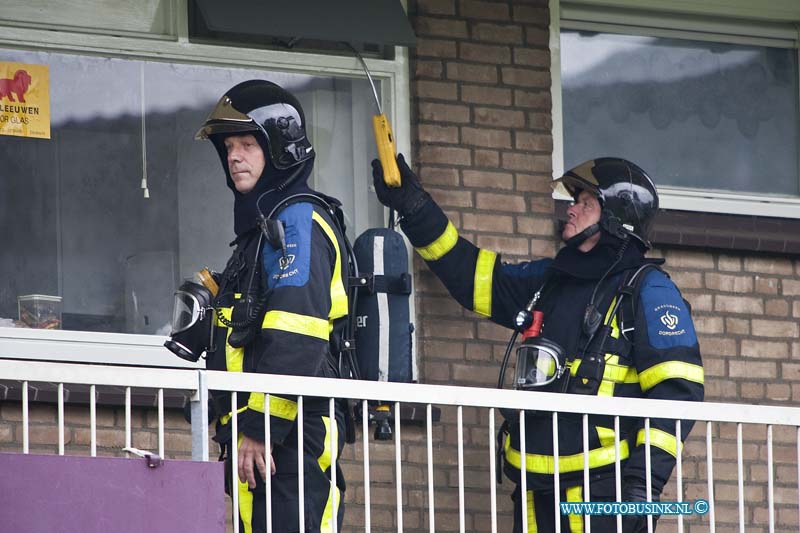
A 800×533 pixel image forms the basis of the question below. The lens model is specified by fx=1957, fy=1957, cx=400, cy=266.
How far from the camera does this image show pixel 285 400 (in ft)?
22.4

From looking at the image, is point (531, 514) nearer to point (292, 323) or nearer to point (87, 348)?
point (292, 323)

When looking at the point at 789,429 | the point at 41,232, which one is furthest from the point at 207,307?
the point at 789,429

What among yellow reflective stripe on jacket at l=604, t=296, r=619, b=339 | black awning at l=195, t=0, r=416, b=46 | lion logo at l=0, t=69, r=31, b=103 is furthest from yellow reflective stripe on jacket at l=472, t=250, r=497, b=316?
lion logo at l=0, t=69, r=31, b=103

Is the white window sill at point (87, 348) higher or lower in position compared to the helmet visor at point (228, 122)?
lower

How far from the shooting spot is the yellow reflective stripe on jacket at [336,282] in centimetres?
726

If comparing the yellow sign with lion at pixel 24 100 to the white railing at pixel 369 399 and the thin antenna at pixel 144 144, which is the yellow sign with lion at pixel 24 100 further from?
the white railing at pixel 369 399

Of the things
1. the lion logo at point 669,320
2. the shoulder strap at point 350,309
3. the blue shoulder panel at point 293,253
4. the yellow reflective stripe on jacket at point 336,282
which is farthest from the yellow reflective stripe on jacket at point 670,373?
the blue shoulder panel at point 293,253

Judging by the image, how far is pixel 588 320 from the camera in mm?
7883

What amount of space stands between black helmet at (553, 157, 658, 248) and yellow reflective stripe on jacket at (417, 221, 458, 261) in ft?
1.71

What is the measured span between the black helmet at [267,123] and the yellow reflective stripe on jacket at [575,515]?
1.64m

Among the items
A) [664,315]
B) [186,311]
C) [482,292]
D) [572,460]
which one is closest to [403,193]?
[482,292]

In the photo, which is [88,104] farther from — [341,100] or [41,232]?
[341,100]

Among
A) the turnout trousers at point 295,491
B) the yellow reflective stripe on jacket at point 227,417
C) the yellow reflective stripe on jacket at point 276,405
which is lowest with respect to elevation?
the turnout trousers at point 295,491

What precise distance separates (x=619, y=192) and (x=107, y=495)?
296 centimetres
